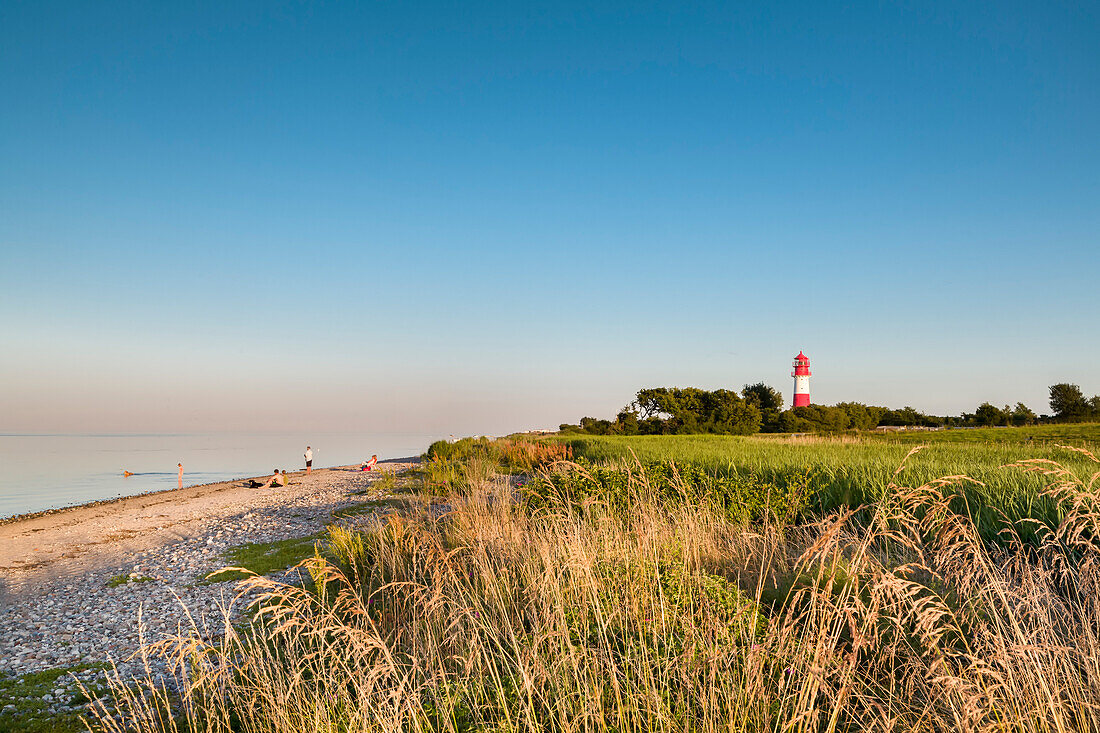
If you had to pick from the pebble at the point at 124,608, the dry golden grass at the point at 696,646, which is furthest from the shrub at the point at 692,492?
the pebble at the point at 124,608

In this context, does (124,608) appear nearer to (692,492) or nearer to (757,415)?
(692,492)

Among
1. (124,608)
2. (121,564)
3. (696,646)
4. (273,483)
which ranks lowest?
(273,483)

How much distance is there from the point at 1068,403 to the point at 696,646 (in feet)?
191

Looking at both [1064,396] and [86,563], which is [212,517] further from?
[1064,396]

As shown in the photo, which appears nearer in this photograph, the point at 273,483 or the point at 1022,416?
→ the point at 273,483

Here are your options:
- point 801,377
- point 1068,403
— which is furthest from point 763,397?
point 1068,403

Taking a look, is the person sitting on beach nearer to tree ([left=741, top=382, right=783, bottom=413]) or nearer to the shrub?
the shrub

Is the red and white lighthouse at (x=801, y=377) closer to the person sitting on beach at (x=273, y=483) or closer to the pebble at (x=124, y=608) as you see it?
the person sitting on beach at (x=273, y=483)

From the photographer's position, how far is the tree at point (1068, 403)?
44.1m

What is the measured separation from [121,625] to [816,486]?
9.34m

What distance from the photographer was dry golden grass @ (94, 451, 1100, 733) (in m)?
2.43

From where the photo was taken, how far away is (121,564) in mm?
10375

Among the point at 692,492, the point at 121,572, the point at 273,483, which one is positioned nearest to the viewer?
the point at 692,492

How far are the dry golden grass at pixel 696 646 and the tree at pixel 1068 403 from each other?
50931 millimetres
